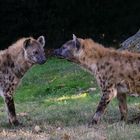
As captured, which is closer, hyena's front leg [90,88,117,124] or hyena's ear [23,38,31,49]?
hyena's front leg [90,88,117,124]

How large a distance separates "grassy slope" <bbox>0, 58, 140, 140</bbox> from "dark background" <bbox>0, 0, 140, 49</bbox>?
12.7 ft

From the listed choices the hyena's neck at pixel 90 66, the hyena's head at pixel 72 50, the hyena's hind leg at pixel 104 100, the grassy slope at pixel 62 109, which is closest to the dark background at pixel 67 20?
the grassy slope at pixel 62 109

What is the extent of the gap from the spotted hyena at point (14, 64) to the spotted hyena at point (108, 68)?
2.01 feet

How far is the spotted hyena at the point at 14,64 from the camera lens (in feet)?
34.0

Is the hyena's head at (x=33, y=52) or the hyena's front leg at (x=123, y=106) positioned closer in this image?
the hyena's front leg at (x=123, y=106)

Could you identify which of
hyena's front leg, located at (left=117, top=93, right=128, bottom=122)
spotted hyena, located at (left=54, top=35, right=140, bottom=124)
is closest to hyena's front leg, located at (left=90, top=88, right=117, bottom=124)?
spotted hyena, located at (left=54, top=35, right=140, bottom=124)

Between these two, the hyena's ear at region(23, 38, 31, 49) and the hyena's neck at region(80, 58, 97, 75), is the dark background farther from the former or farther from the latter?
the hyena's neck at region(80, 58, 97, 75)

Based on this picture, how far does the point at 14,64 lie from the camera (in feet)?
34.5

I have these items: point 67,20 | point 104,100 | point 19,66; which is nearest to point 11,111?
point 19,66

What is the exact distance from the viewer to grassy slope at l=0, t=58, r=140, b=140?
8.68 m

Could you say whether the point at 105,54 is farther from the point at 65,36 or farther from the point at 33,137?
the point at 65,36

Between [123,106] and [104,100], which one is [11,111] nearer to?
[104,100]

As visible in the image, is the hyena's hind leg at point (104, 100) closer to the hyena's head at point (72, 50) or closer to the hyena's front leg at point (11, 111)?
the hyena's head at point (72, 50)

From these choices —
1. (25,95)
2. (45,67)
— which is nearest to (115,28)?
(45,67)
